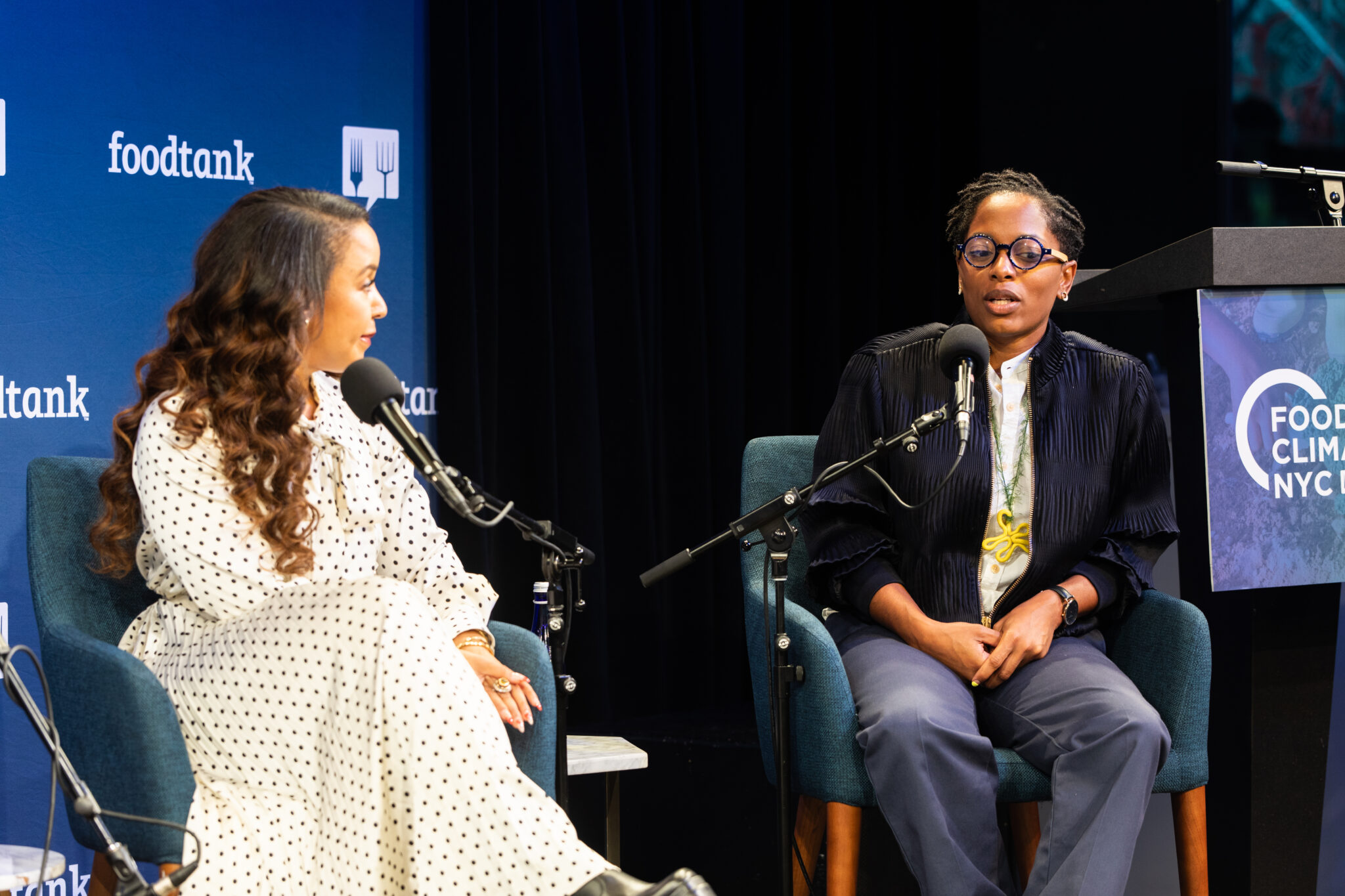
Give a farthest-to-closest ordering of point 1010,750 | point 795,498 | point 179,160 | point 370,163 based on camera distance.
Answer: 1. point 370,163
2. point 179,160
3. point 1010,750
4. point 795,498

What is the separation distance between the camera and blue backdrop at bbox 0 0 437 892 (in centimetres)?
281

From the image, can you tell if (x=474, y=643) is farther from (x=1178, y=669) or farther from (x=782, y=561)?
(x=1178, y=669)

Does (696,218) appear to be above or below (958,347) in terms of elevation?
above

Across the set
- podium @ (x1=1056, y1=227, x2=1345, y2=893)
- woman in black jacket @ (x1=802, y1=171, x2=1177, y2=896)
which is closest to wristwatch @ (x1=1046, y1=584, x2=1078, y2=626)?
woman in black jacket @ (x1=802, y1=171, x2=1177, y2=896)

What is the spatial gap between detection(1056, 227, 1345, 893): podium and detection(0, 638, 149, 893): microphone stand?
1811mm

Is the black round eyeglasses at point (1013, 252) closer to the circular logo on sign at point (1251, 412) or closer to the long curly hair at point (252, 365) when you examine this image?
the circular logo on sign at point (1251, 412)

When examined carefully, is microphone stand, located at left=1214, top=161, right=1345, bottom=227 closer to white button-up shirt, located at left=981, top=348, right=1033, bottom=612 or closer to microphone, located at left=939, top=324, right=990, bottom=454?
white button-up shirt, located at left=981, top=348, right=1033, bottom=612

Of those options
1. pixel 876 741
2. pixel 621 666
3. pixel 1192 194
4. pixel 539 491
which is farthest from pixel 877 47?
pixel 876 741

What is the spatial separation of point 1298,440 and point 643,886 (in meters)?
1.46

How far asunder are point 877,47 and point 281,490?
9.52 feet

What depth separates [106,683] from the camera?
1867 mm

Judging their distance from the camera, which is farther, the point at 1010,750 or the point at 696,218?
the point at 696,218

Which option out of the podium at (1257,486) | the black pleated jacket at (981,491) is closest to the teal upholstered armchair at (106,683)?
the black pleated jacket at (981,491)

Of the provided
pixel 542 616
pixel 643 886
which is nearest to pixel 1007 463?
pixel 542 616
